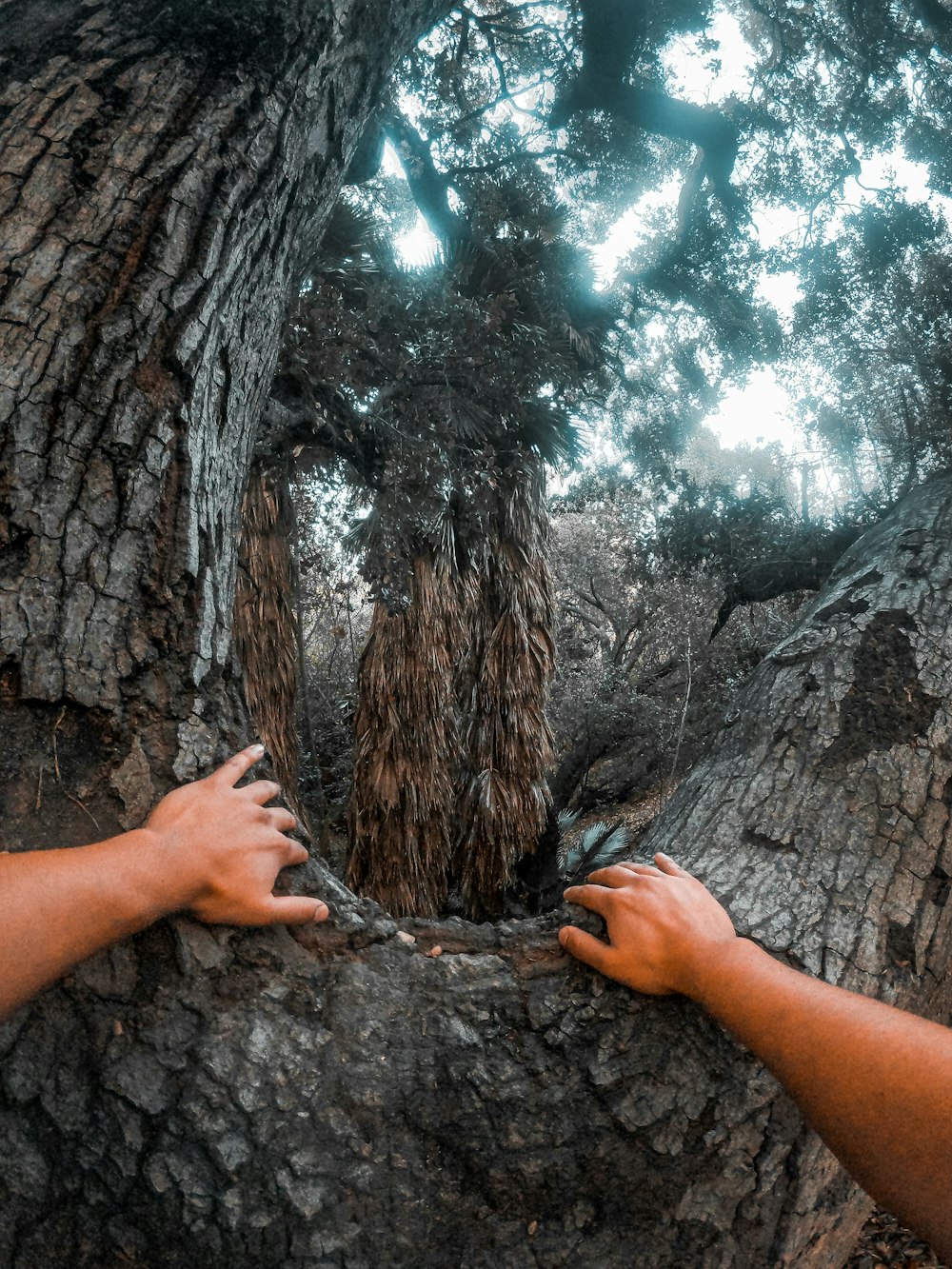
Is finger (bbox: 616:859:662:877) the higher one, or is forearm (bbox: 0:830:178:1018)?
finger (bbox: 616:859:662:877)

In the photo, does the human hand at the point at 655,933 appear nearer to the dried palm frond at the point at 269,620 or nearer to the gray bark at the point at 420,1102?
the gray bark at the point at 420,1102

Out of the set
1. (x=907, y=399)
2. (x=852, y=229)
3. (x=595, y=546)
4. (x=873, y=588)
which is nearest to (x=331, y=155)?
(x=873, y=588)

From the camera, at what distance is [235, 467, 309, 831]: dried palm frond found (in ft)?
17.0

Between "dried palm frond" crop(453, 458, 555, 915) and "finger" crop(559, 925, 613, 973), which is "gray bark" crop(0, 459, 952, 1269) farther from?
"dried palm frond" crop(453, 458, 555, 915)

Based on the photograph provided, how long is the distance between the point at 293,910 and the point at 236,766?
276 millimetres

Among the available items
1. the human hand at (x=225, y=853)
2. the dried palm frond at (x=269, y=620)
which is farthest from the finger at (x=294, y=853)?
the dried palm frond at (x=269, y=620)

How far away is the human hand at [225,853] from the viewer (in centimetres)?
122

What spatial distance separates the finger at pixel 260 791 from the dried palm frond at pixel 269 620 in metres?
3.66

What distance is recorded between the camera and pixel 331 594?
9.13 meters

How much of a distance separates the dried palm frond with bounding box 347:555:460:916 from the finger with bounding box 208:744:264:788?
184 inches

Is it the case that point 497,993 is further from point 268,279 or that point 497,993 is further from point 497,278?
point 497,278

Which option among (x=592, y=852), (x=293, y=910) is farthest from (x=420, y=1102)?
(x=592, y=852)

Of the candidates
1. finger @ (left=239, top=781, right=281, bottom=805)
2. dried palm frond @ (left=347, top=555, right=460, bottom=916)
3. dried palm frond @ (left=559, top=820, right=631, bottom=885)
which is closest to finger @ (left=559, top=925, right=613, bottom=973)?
finger @ (left=239, top=781, right=281, bottom=805)

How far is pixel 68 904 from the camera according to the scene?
1.11m
